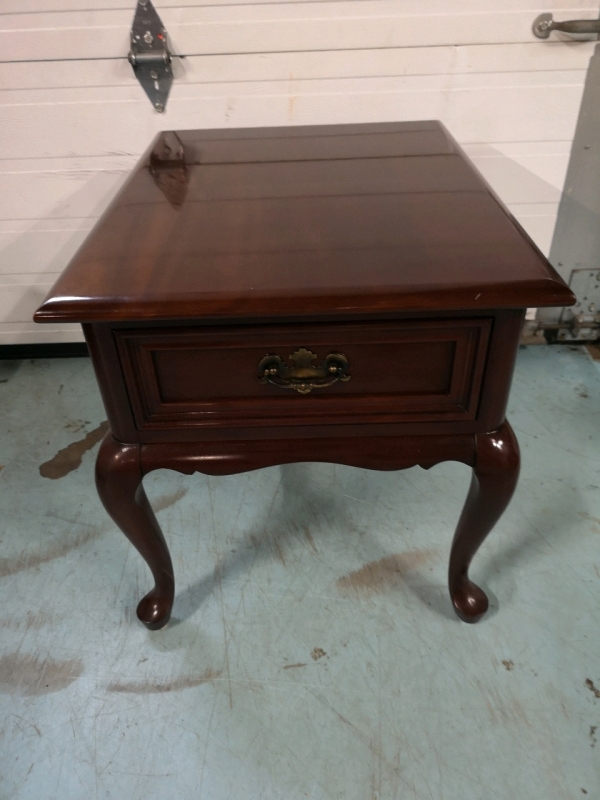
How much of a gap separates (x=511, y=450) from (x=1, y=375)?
5.06 ft

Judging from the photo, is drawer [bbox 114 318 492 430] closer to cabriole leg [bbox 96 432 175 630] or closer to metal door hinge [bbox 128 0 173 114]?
cabriole leg [bbox 96 432 175 630]

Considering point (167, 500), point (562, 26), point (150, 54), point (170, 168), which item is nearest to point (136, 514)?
point (167, 500)

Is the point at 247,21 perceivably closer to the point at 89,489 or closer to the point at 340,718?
the point at 89,489

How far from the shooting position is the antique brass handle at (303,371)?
2.29 ft

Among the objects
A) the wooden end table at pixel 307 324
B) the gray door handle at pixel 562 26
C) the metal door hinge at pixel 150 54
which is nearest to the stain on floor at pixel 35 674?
the wooden end table at pixel 307 324

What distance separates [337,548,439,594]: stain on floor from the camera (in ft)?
3.59

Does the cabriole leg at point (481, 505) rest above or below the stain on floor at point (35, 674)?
above

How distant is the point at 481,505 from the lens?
84cm

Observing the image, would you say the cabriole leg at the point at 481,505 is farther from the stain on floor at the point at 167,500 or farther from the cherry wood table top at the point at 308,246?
the stain on floor at the point at 167,500

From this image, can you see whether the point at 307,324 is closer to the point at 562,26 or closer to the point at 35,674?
the point at 35,674

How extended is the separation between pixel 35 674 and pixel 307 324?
786 mm

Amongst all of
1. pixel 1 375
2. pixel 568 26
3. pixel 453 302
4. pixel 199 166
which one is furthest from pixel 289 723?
pixel 568 26

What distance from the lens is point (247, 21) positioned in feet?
4.23

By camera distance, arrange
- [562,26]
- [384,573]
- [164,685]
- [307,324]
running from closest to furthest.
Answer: [307,324] < [164,685] < [384,573] < [562,26]
